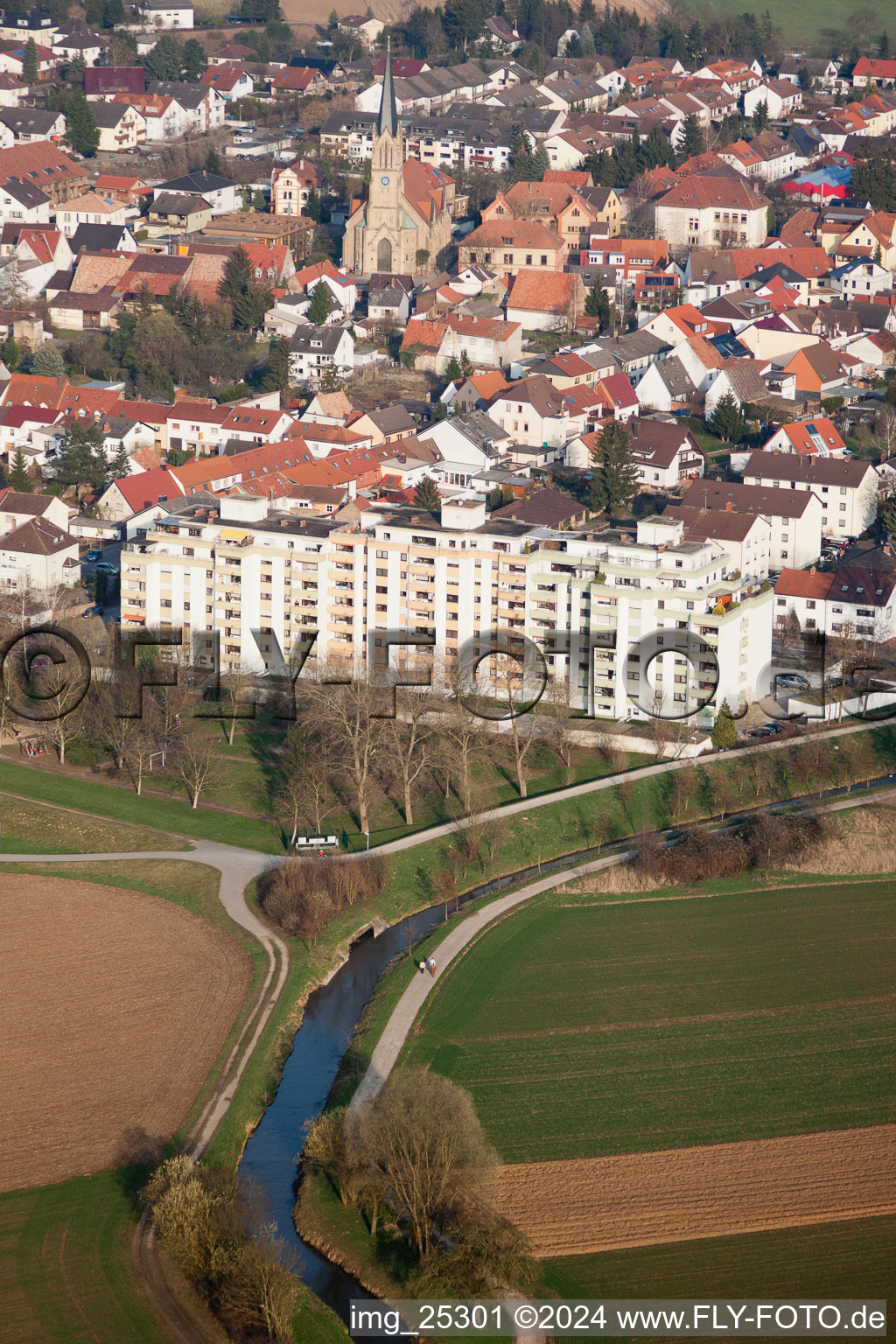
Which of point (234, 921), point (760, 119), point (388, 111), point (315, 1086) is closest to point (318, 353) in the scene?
point (388, 111)

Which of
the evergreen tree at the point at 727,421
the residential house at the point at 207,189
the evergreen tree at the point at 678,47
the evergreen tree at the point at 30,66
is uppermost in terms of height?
the evergreen tree at the point at 678,47

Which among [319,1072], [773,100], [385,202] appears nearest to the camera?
[319,1072]

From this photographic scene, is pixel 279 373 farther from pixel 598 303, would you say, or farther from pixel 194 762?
pixel 194 762

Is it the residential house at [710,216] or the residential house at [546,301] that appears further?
the residential house at [710,216]

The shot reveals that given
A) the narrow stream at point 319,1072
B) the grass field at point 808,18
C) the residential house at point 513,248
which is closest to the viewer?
the narrow stream at point 319,1072

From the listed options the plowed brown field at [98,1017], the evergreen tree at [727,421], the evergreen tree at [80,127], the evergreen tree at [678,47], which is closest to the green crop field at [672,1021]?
the plowed brown field at [98,1017]

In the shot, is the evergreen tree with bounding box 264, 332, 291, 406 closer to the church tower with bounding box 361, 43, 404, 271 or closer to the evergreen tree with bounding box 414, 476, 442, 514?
the evergreen tree with bounding box 414, 476, 442, 514

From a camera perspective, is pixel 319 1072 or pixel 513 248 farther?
pixel 513 248

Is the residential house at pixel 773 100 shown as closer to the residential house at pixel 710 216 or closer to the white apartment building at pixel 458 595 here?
the residential house at pixel 710 216
